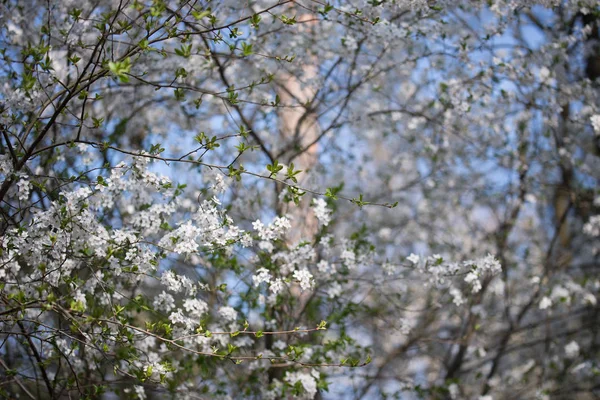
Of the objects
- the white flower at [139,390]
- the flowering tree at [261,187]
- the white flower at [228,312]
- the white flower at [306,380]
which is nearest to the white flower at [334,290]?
the flowering tree at [261,187]

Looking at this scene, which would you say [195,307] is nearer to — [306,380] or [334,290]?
[306,380]

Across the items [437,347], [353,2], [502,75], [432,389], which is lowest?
[432,389]

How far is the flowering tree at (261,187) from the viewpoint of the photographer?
9.75 feet

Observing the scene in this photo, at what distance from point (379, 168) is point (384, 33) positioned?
3292mm

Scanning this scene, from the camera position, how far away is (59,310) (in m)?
2.62

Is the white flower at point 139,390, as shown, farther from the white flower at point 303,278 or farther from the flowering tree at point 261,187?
the white flower at point 303,278

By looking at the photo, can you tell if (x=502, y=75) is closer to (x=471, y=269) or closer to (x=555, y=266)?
(x=471, y=269)

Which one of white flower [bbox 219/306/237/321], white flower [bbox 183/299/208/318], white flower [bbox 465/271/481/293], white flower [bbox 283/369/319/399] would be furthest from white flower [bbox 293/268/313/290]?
white flower [bbox 465/271/481/293]

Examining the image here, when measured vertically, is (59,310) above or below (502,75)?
below

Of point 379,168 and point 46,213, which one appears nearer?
point 46,213

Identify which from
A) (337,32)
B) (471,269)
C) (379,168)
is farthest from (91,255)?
(379,168)

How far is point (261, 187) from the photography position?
496cm

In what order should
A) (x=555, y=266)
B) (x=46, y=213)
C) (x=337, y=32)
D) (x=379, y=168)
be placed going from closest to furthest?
1. (x=46, y=213)
2. (x=337, y=32)
3. (x=555, y=266)
4. (x=379, y=168)

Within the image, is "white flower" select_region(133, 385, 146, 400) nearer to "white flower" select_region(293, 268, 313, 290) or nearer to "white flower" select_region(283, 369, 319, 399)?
"white flower" select_region(283, 369, 319, 399)
